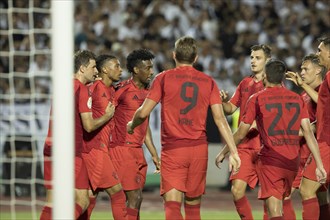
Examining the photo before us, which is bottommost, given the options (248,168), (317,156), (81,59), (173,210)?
(173,210)

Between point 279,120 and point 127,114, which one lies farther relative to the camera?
point 127,114

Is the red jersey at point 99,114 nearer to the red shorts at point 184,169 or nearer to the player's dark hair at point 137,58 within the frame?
the player's dark hair at point 137,58

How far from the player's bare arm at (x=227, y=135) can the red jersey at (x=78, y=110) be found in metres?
1.30

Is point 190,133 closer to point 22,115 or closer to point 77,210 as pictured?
point 77,210

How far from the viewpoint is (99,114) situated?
973cm

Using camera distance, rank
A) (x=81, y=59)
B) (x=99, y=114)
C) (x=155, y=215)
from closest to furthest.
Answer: (x=81, y=59) → (x=99, y=114) → (x=155, y=215)

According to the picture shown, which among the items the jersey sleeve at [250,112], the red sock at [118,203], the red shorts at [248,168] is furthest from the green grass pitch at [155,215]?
the jersey sleeve at [250,112]

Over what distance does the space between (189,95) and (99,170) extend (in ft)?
4.73

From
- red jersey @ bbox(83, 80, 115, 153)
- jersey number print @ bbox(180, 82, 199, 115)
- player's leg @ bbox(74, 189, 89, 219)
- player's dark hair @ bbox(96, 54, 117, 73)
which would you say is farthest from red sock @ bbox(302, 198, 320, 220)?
player's dark hair @ bbox(96, 54, 117, 73)

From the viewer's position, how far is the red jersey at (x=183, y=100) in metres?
8.70

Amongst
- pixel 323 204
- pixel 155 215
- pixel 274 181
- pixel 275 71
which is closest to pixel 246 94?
pixel 275 71

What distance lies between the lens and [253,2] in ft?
66.1

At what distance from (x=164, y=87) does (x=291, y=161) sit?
159cm

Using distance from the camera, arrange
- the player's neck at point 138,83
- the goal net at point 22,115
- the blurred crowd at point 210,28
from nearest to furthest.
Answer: the player's neck at point 138,83 → the goal net at point 22,115 → the blurred crowd at point 210,28
